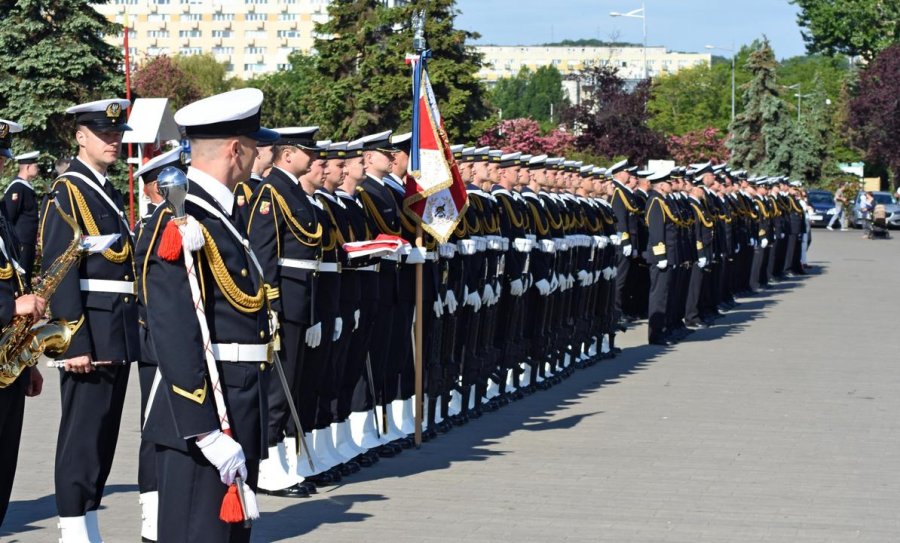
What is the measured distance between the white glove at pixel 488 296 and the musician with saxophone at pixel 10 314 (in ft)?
19.6

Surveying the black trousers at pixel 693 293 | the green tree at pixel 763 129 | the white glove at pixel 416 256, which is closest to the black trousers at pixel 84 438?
the white glove at pixel 416 256

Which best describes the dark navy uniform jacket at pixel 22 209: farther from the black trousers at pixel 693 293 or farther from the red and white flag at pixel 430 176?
the black trousers at pixel 693 293

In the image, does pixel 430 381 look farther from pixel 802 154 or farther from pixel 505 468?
pixel 802 154

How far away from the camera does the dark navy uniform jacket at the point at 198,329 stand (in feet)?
17.9

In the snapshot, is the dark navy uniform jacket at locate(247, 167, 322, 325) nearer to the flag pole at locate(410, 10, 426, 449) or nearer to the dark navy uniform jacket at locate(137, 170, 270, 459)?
the flag pole at locate(410, 10, 426, 449)

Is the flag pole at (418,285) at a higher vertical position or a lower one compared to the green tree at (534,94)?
lower

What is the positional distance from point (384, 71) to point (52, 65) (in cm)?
2044

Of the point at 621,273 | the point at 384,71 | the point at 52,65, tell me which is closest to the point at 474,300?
the point at 621,273

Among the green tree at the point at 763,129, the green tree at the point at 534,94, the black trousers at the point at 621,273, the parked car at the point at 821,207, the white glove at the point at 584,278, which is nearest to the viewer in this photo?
the white glove at the point at 584,278

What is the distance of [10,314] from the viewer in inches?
286

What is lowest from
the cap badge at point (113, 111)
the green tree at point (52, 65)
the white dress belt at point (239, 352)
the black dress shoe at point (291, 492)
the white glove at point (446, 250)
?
the black dress shoe at point (291, 492)

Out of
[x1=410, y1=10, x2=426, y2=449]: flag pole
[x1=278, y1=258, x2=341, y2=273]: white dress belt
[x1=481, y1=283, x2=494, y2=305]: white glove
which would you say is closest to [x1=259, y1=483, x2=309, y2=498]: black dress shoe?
[x1=278, y1=258, x2=341, y2=273]: white dress belt

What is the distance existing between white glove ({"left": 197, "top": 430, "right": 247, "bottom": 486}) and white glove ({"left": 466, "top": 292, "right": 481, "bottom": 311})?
7.50 meters

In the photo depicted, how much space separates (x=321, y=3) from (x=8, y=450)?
15858 cm
